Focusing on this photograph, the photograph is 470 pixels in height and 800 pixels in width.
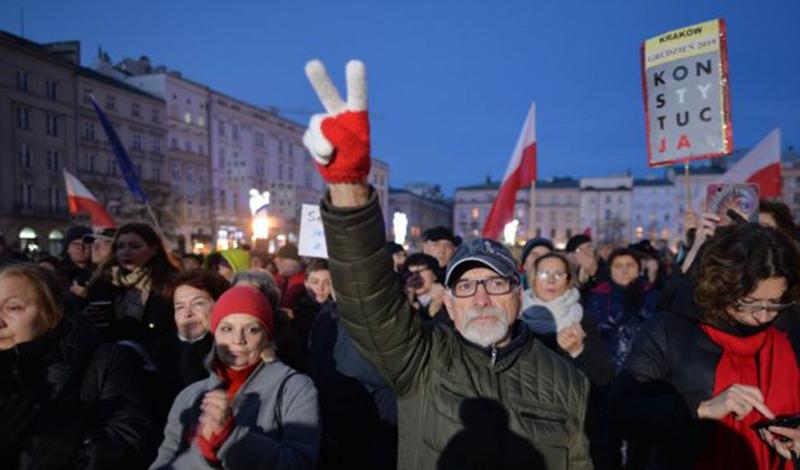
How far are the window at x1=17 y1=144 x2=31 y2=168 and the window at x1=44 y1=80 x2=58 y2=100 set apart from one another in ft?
14.9

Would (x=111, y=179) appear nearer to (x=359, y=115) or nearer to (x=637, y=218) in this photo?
(x=359, y=115)

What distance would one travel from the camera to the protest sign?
534 cm

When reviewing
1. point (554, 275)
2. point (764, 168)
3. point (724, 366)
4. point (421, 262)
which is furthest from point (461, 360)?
point (764, 168)

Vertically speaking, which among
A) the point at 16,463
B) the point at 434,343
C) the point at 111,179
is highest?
the point at 111,179

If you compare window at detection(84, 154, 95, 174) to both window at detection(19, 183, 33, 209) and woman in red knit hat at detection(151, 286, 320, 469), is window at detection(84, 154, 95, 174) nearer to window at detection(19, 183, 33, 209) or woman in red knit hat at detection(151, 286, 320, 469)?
window at detection(19, 183, 33, 209)

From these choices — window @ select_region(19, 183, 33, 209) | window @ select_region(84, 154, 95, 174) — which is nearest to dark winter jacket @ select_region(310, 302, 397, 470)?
window @ select_region(19, 183, 33, 209)

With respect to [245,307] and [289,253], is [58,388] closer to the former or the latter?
[245,307]

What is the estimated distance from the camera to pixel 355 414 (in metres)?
Result: 4.00

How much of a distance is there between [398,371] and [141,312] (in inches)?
118

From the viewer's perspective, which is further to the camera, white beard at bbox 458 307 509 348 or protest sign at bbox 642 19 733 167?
protest sign at bbox 642 19 733 167

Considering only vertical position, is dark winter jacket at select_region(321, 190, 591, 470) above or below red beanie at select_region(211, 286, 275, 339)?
below

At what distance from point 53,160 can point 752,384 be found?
48800 millimetres

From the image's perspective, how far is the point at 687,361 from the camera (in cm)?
251

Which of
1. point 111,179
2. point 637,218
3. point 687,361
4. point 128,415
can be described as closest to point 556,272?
point 687,361
